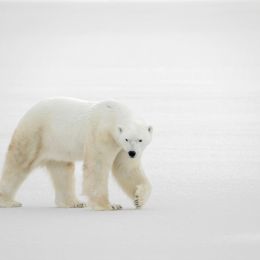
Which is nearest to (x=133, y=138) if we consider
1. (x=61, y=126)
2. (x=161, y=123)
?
(x=61, y=126)

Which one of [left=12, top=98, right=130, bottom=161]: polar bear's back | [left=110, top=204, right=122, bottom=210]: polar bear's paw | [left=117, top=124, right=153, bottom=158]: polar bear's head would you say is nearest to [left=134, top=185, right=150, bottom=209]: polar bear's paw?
[left=110, top=204, right=122, bottom=210]: polar bear's paw

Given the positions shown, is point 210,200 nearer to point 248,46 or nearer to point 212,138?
point 212,138

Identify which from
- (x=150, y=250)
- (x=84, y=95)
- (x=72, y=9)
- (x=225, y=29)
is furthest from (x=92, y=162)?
(x=72, y=9)

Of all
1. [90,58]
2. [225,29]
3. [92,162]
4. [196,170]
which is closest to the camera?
[92,162]

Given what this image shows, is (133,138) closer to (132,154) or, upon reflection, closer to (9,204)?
(132,154)

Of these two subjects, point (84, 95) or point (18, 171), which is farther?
point (84, 95)

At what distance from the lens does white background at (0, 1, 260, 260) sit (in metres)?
4.99

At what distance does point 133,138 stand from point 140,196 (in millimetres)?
376

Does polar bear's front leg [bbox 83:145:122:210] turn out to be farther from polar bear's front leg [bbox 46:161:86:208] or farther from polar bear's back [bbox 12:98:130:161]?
polar bear's front leg [bbox 46:161:86:208]

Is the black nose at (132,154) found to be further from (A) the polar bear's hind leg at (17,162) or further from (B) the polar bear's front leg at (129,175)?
(A) the polar bear's hind leg at (17,162)

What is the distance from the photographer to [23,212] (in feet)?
20.2

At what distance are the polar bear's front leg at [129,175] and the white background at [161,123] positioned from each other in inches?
5.3

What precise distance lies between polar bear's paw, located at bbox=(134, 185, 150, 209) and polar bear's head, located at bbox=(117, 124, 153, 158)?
9.3 inches

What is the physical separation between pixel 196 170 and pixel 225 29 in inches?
789
